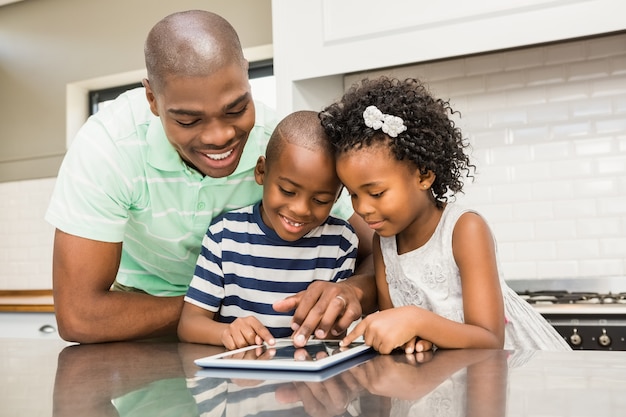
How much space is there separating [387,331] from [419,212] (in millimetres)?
478

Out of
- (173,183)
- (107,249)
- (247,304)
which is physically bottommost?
(247,304)

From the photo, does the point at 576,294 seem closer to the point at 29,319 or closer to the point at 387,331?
the point at 387,331

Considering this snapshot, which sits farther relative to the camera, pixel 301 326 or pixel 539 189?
pixel 539 189

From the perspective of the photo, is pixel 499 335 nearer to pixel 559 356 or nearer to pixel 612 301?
pixel 559 356

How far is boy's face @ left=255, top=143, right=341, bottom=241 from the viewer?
1.20m

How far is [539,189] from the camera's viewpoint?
8.44 feet

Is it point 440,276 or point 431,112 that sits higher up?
point 431,112

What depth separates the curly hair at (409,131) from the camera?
1.20 metres

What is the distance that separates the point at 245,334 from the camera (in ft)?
3.06

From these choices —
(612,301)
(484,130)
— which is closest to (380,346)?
(612,301)

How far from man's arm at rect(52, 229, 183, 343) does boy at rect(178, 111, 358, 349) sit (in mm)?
79

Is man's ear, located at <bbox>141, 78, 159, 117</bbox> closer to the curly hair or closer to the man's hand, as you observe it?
the curly hair

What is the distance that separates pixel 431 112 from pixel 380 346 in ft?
2.01

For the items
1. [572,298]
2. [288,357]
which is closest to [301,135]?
[288,357]
